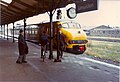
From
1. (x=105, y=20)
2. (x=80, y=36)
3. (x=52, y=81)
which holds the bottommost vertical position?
(x=52, y=81)

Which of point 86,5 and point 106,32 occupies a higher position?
point 86,5

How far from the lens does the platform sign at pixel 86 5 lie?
357 inches

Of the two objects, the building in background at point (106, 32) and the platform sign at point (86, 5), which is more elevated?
the platform sign at point (86, 5)

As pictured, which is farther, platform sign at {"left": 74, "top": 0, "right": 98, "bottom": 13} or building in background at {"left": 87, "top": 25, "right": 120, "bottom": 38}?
building in background at {"left": 87, "top": 25, "right": 120, "bottom": 38}

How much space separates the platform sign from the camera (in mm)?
9078

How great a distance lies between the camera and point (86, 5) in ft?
32.1

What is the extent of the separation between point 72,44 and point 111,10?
469cm

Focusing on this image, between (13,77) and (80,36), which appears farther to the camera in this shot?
(80,36)

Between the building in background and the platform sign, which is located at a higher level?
the platform sign

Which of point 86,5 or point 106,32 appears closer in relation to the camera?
point 86,5

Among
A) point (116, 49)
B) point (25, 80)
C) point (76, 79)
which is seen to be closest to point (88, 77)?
point (76, 79)

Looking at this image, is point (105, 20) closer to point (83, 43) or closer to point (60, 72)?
point (83, 43)

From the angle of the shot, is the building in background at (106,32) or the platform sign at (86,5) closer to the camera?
the platform sign at (86,5)

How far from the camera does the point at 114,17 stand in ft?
73.4
